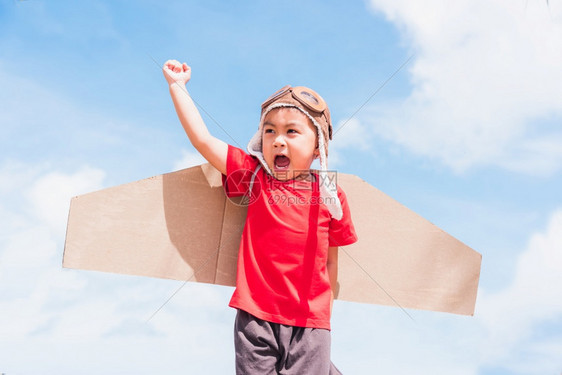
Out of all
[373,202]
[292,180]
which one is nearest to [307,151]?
[292,180]

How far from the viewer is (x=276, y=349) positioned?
76.0 inches

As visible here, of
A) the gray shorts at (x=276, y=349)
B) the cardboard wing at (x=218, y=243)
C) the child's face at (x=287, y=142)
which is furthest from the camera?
the cardboard wing at (x=218, y=243)

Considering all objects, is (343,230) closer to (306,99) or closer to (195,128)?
(306,99)

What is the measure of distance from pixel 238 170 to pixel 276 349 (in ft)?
2.23

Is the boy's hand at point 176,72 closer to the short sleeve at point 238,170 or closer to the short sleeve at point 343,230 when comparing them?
the short sleeve at point 238,170

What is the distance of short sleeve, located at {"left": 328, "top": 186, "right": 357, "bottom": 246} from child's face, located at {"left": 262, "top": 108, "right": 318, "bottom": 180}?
224mm

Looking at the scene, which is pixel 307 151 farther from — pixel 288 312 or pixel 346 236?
pixel 288 312

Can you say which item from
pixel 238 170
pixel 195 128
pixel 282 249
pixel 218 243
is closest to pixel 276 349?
pixel 282 249

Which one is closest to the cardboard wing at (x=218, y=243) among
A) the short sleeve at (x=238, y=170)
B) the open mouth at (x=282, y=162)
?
the short sleeve at (x=238, y=170)

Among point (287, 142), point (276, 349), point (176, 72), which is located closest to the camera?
point (276, 349)

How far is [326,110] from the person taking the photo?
2188mm

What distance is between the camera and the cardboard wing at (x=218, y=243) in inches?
86.7

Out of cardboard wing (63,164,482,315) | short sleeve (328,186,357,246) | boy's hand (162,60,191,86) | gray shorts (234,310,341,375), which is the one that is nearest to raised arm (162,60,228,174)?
boy's hand (162,60,191,86)

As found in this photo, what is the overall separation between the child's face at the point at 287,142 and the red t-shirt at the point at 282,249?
5cm
